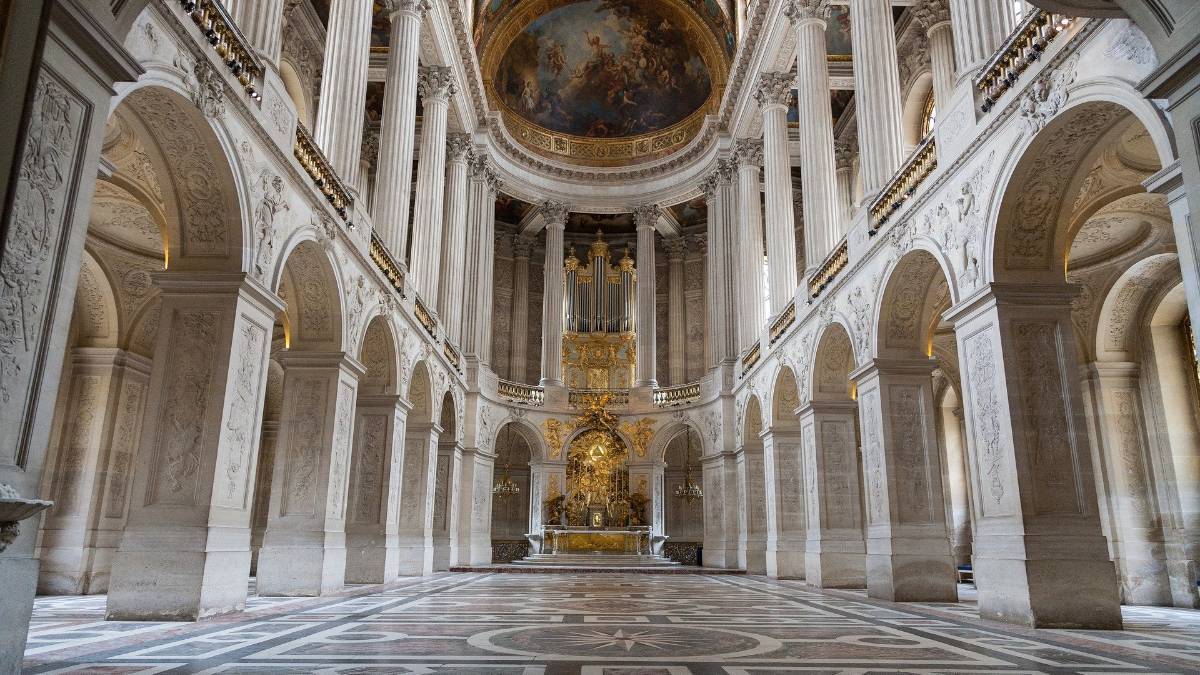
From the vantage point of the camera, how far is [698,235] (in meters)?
33.2

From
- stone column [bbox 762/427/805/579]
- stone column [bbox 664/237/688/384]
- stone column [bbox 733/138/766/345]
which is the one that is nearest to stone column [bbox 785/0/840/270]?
stone column [bbox 762/427/805/579]

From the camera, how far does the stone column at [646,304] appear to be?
94.0 ft

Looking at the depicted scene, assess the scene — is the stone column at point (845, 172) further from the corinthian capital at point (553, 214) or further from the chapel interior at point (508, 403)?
the corinthian capital at point (553, 214)

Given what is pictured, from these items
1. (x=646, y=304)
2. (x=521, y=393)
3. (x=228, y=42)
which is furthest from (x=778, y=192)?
(x=228, y=42)

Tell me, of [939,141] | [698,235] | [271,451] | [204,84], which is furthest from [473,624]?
[698,235]

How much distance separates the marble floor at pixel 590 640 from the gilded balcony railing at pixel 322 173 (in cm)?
563

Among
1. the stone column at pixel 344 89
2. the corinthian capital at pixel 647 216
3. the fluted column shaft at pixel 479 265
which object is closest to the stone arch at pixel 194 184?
the stone column at pixel 344 89

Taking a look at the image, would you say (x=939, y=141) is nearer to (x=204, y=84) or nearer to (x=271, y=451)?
(x=204, y=84)

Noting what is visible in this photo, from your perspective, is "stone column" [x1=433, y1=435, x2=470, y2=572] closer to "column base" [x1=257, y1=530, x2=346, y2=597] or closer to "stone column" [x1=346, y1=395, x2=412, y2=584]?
"stone column" [x1=346, y1=395, x2=412, y2=584]

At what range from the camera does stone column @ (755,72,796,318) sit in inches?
790

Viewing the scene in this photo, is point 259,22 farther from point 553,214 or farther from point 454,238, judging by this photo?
point 553,214

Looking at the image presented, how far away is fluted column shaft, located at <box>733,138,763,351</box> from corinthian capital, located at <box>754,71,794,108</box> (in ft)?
11.3

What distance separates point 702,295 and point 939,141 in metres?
21.8

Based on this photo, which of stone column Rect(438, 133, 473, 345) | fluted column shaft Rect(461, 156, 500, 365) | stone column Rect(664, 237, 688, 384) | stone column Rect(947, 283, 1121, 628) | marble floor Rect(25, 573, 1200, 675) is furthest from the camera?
stone column Rect(664, 237, 688, 384)
